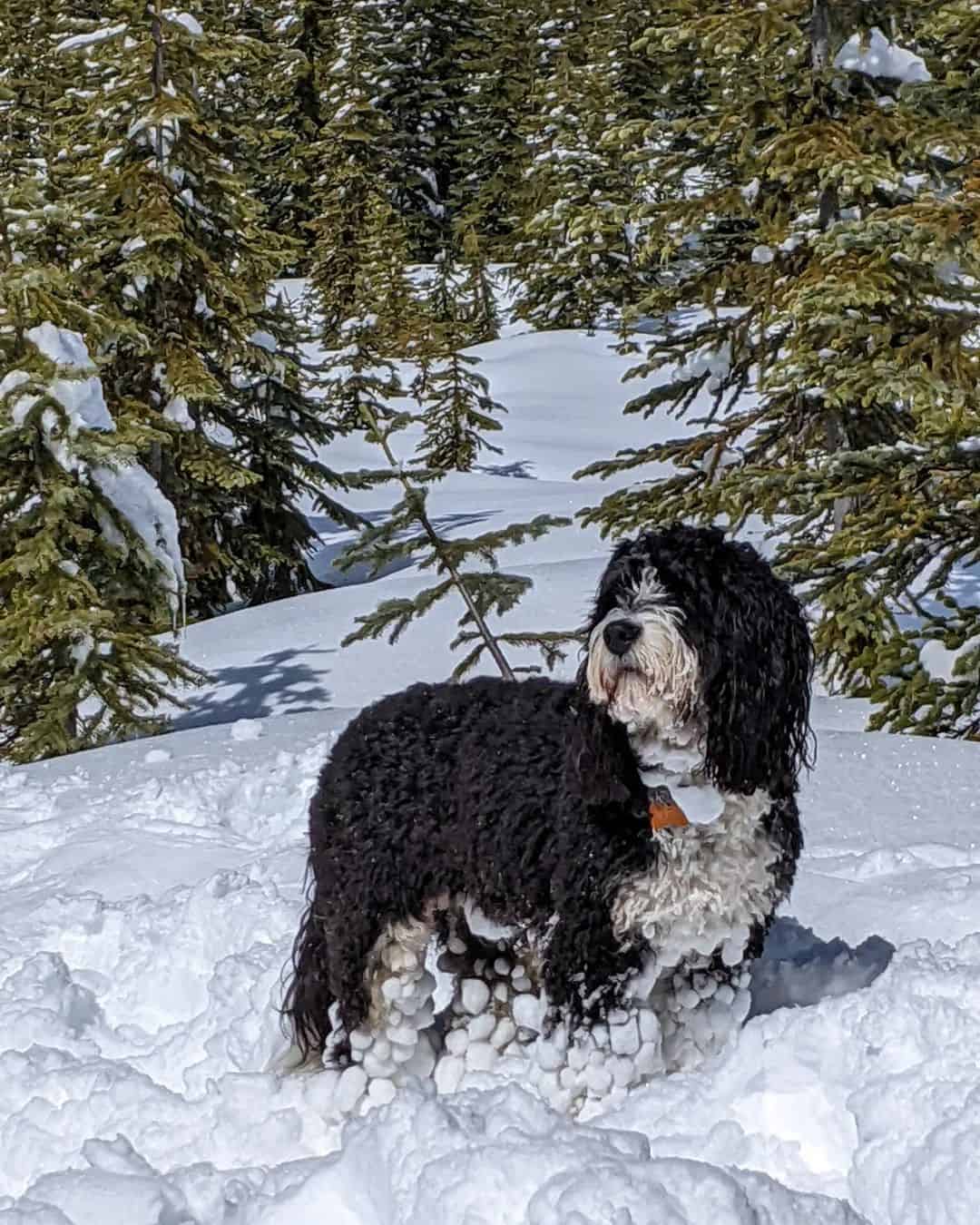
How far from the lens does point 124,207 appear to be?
14.6 m

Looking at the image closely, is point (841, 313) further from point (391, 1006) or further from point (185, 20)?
point (185, 20)

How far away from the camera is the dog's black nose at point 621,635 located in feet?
11.5

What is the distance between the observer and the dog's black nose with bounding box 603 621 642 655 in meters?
3.51

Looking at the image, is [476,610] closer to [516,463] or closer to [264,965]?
[264,965]

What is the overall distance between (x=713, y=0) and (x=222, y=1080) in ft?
33.5

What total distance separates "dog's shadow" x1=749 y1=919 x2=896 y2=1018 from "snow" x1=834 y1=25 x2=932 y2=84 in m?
8.28

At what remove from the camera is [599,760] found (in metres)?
3.66

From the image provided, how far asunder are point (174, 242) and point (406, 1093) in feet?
40.8

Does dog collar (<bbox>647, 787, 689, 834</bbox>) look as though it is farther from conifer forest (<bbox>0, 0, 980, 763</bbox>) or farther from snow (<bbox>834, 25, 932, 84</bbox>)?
snow (<bbox>834, 25, 932, 84</bbox>)

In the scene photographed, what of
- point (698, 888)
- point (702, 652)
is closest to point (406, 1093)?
point (698, 888)

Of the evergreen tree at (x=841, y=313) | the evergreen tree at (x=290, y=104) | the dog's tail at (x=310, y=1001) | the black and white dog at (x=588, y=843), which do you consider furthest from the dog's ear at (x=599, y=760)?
the evergreen tree at (x=290, y=104)

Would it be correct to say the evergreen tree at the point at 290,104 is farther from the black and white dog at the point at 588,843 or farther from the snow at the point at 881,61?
the black and white dog at the point at 588,843

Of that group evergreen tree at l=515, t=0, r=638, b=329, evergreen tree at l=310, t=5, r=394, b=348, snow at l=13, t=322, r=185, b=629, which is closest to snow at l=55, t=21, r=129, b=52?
snow at l=13, t=322, r=185, b=629

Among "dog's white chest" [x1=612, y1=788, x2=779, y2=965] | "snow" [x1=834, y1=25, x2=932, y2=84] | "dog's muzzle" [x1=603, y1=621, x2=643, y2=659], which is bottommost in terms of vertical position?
"dog's white chest" [x1=612, y1=788, x2=779, y2=965]
